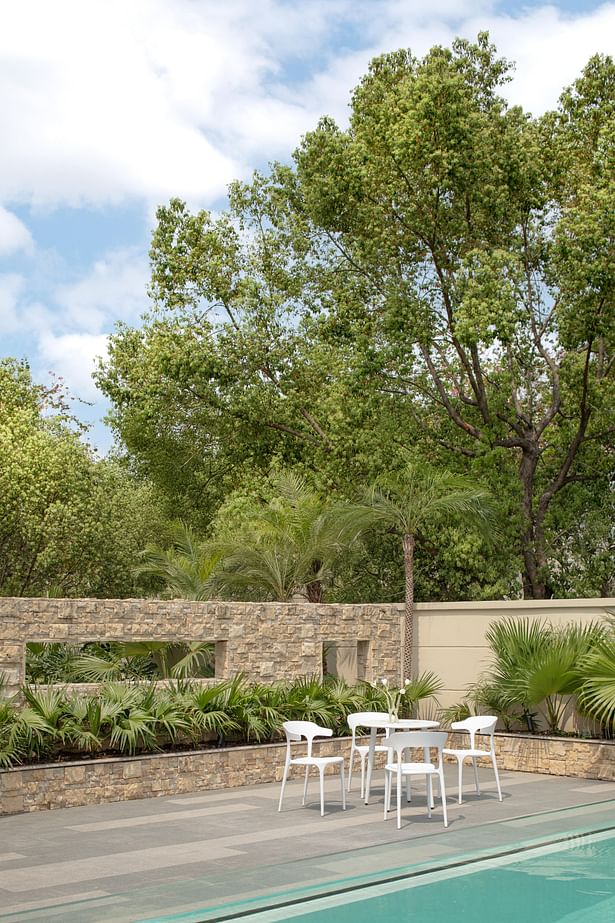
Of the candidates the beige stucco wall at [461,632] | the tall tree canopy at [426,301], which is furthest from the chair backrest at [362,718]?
the tall tree canopy at [426,301]

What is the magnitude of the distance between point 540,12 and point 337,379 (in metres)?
9.49

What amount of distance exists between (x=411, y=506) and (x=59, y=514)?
12242mm

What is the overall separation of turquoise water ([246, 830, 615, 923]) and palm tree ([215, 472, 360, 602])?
1003 centimetres

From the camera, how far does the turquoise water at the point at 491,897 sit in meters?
6.86

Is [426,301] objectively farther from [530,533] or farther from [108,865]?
[108,865]

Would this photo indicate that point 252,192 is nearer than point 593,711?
No

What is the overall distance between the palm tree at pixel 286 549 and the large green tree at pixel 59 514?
6.48m

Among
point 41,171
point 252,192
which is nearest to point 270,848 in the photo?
point 41,171

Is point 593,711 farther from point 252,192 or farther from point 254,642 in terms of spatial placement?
point 252,192

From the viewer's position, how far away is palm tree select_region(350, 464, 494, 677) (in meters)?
16.4

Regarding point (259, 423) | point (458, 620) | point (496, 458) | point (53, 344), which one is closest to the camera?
point (458, 620)

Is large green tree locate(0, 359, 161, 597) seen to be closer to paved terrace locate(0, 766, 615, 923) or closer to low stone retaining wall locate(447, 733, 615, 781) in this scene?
low stone retaining wall locate(447, 733, 615, 781)

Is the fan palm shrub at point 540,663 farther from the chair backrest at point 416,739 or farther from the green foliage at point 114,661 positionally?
the green foliage at point 114,661

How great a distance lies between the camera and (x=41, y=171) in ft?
72.1
